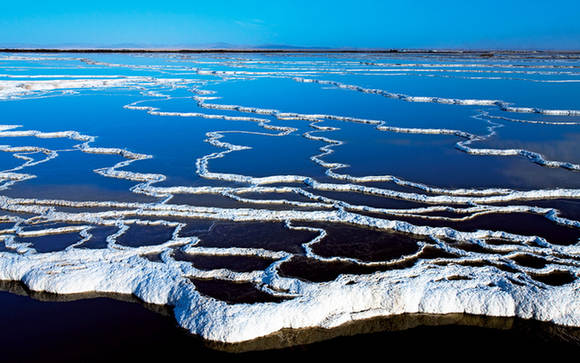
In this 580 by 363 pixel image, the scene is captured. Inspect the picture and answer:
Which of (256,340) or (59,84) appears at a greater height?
(256,340)

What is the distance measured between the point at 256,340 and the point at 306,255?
1.14 meters

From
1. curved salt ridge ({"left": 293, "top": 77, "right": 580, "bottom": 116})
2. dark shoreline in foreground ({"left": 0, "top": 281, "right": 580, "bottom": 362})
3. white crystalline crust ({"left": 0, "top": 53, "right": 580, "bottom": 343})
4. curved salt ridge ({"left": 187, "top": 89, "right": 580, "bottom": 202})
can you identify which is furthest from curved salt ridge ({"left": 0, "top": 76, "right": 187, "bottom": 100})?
dark shoreline in foreground ({"left": 0, "top": 281, "right": 580, "bottom": 362})

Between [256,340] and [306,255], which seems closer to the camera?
[256,340]

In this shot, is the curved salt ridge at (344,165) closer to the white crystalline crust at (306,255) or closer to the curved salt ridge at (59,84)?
the white crystalline crust at (306,255)

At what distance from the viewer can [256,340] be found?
2930 millimetres

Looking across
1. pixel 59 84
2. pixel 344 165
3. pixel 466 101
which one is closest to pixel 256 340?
pixel 344 165

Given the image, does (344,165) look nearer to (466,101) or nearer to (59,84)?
(466,101)

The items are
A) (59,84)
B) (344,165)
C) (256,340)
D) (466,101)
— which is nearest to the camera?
(256,340)

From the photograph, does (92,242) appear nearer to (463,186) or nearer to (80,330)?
(80,330)

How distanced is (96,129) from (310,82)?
12.4 metres

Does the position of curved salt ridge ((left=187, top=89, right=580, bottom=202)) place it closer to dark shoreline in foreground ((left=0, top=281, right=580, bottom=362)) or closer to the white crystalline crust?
the white crystalline crust

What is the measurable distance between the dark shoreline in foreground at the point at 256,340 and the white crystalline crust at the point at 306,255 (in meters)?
0.09

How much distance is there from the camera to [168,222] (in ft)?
15.4

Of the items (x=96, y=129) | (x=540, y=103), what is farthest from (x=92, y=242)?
(x=540, y=103)
